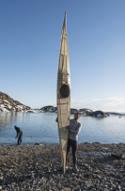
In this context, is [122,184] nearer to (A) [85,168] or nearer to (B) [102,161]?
(A) [85,168]

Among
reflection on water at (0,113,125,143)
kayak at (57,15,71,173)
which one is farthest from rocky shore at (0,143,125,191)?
reflection on water at (0,113,125,143)

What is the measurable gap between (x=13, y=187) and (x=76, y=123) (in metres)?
4.46

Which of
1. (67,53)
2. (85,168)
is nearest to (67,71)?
(67,53)

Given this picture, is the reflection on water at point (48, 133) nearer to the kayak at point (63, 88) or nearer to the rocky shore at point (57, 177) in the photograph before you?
the rocky shore at point (57, 177)

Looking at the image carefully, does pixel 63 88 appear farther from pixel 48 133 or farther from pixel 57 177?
pixel 48 133

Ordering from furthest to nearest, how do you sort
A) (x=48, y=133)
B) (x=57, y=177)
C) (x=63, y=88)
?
(x=48, y=133)
(x=63, y=88)
(x=57, y=177)

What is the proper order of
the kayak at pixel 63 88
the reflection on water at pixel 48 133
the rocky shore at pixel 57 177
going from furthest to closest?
the reflection on water at pixel 48 133, the kayak at pixel 63 88, the rocky shore at pixel 57 177

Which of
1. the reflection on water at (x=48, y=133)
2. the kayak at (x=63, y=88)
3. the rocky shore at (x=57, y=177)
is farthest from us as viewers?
the reflection on water at (x=48, y=133)

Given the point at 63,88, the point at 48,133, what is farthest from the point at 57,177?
the point at 48,133

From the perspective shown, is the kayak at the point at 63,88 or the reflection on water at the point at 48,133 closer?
the kayak at the point at 63,88

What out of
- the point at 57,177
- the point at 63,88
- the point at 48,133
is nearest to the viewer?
the point at 57,177

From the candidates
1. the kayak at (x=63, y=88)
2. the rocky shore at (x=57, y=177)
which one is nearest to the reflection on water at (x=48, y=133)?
the rocky shore at (x=57, y=177)

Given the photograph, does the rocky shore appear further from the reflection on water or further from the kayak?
the reflection on water

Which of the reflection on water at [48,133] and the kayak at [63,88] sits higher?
the kayak at [63,88]
